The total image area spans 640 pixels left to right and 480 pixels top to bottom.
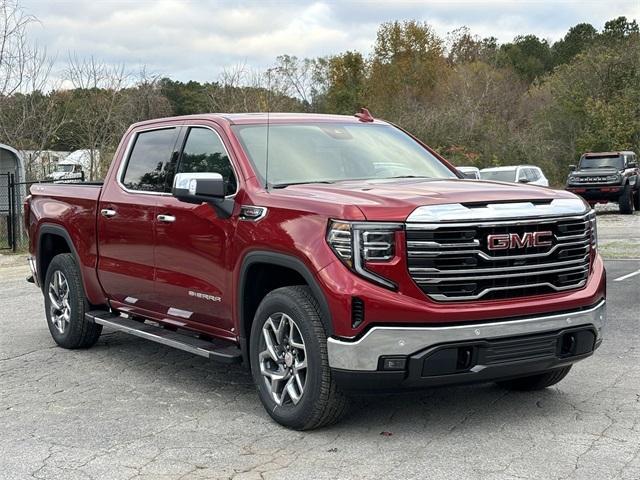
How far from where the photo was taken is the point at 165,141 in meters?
6.56

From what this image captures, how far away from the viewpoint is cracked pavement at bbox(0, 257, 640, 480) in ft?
13.9

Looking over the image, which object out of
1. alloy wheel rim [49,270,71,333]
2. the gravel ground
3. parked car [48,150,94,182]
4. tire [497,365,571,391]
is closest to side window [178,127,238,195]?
alloy wheel rim [49,270,71,333]

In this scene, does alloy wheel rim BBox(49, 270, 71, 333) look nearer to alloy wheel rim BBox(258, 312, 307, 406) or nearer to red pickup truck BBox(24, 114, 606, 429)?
red pickup truck BBox(24, 114, 606, 429)

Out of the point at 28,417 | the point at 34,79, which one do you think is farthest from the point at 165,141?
the point at 34,79

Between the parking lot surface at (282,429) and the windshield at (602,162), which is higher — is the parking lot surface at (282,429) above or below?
below

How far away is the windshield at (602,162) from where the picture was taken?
85.1 ft

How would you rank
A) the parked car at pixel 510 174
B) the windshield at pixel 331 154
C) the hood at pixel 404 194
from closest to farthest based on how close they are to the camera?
the hood at pixel 404 194, the windshield at pixel 331 154, the parked car at pixel 510 174

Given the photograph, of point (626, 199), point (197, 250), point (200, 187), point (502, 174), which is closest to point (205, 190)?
point (200, 187)

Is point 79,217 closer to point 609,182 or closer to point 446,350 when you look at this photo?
point 446,350

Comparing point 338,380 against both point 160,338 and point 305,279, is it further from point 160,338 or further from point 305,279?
point 160,338

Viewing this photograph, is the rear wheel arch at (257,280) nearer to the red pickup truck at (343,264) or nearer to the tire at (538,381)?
the red pickup truck at (343,264)

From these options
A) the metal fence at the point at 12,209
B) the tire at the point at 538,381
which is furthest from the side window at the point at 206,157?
the metal fence at the point at 12,209

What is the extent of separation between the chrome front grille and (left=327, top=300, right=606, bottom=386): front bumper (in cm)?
19

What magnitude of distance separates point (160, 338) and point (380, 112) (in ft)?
135
